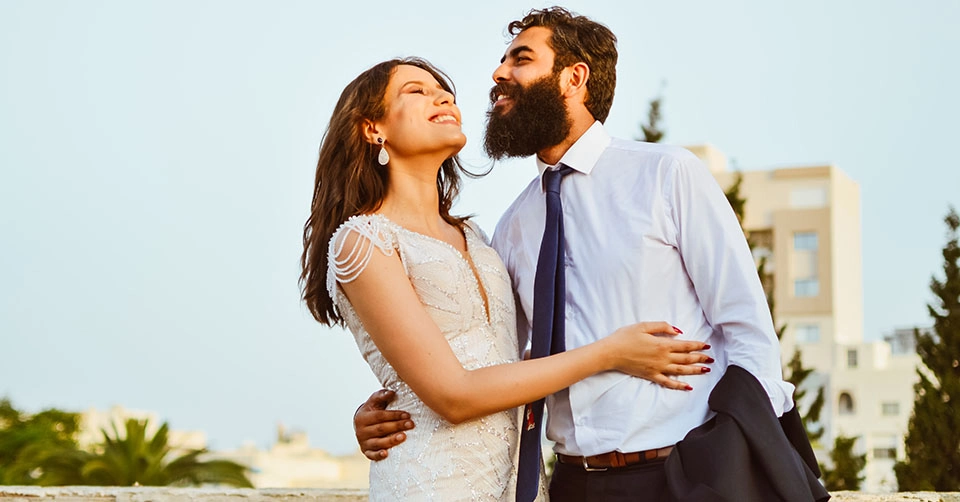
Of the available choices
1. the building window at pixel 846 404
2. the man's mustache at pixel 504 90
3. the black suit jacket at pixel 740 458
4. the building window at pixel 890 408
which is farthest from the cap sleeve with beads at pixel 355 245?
the building window at pixel 846 404

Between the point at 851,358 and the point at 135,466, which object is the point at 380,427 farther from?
the point at 851,358

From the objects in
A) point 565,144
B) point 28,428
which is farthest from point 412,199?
point 28,428

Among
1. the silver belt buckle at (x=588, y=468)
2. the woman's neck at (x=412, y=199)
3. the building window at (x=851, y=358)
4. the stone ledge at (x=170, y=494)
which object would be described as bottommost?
the stone ledge at (x=170, y=494)

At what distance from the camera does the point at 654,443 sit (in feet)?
9.75

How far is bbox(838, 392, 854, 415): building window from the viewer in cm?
5738

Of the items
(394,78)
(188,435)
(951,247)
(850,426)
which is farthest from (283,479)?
(394,78)

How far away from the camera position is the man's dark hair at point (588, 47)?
3.54 m

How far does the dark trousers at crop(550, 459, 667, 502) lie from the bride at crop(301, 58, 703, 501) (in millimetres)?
164

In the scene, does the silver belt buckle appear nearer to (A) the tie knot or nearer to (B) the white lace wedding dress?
(B) the white lace wedding dress

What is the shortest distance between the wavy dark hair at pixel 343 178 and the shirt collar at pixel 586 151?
A: 0.55 metres

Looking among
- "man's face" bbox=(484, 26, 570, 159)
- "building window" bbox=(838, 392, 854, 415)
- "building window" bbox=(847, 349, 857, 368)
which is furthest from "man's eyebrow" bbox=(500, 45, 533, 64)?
"building window" bbox=(847, 349, 857, 368)

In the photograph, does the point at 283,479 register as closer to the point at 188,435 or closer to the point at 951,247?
the point at 188,435

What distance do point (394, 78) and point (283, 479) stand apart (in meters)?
57.1

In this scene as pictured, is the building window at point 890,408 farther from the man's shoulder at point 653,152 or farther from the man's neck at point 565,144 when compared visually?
the man's shoulder at point 653,152
